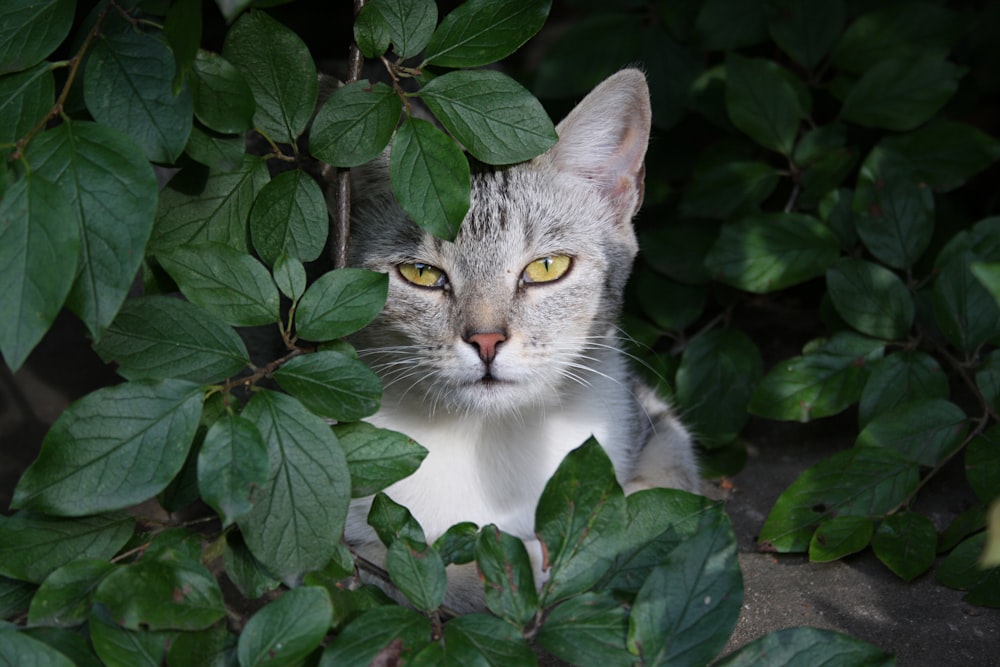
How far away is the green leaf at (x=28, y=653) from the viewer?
1424 mm

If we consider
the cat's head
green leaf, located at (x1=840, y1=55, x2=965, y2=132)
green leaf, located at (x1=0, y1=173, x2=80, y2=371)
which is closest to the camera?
green leaf, located at (x1=0, y1=173, x2=80, y2=371)

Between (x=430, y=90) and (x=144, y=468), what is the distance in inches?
29.9

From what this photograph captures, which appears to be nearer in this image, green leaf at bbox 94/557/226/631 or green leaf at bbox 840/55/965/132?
green leaf at bbox 94/557/226/631

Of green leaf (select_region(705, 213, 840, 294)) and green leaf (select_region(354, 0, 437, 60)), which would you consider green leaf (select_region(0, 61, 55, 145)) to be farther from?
green leaf (select_region(705, 213, 840, 294))

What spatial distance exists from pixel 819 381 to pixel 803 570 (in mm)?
503

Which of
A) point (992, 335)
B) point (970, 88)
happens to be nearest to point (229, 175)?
point (992, 335)

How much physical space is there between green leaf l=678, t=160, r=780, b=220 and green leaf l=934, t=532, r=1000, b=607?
45.9 inches

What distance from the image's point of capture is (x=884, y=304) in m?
2.50

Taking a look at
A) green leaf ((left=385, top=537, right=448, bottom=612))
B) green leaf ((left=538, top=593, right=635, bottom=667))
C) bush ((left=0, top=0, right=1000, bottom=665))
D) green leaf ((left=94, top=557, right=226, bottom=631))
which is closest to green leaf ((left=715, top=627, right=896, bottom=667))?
bush ((left=0, top=0, right=1000, bottom=665))

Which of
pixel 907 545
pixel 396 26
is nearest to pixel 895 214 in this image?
pixel 907 545

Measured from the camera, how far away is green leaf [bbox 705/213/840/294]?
2.68m

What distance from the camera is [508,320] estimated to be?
2066mm

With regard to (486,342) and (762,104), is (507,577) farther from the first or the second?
(762,104)

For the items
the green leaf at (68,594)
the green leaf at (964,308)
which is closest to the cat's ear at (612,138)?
the green leaf at (964,308)
